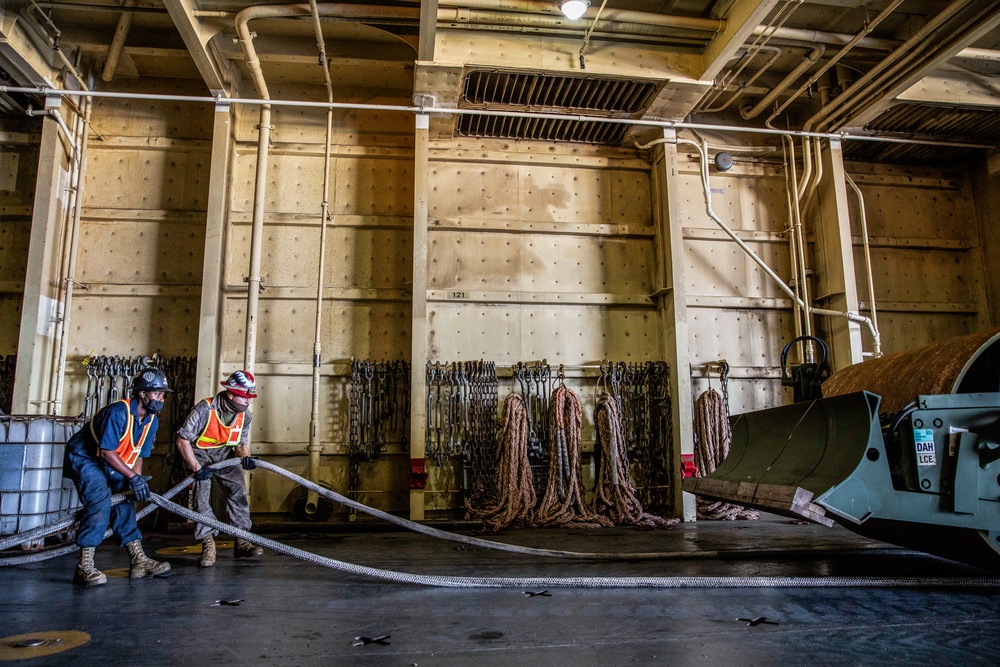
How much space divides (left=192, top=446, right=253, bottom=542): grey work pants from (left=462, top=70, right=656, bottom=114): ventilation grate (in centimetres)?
423

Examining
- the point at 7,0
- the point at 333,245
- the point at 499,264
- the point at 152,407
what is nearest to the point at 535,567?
the point at 152,407

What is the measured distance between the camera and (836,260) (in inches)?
285

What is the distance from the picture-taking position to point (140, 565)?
411 cm

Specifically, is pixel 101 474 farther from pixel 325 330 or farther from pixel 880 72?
pixel 880 72

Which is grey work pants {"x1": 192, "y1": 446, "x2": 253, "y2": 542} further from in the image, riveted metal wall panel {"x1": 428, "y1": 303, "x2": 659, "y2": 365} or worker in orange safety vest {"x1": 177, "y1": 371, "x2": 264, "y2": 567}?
riveted metal wall panel {"x1": 428, "y1": 303, "x2": 659, "y2": 365}

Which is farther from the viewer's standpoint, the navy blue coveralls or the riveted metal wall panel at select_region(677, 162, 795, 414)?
the riveted metal wall panel at select_region(677, 162, 795, 414)

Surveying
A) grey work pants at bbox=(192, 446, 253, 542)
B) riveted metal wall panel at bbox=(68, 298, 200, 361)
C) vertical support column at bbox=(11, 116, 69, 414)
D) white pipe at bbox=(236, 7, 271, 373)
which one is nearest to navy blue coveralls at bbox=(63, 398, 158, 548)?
grey work pants at bbox=(192, 446, 253, 542)

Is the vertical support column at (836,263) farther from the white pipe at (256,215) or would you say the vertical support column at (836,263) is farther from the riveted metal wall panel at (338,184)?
the white pipe at (256,215)

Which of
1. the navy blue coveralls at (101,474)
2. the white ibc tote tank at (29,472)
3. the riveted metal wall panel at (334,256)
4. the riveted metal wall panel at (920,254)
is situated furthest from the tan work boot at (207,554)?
the riveted metal wall panel at (920,254)

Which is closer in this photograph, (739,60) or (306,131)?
(739,60)

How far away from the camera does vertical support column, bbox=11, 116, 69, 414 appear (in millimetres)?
6086

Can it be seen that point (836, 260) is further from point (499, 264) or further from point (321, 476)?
point (321, 476)

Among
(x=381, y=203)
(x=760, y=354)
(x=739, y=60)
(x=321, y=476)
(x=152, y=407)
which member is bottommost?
(x=321, y=476)

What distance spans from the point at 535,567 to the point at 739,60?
5733 mm
